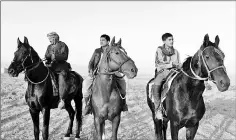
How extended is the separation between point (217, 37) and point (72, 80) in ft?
16.5

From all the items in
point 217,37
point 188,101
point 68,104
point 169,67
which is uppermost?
point 217,37

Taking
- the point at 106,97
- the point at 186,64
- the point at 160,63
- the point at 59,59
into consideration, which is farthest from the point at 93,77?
the point at 186,64

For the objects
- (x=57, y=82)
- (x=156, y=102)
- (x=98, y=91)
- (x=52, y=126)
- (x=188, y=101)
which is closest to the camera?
(x=188, y=101)

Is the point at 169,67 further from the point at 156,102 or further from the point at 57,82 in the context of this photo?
the point at 57,82

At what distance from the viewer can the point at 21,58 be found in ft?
22.7

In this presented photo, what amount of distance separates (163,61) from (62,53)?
3.37 m

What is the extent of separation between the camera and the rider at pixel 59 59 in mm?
8078

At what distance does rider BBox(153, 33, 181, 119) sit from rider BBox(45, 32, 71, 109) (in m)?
2.96

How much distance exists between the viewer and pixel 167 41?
6898mm

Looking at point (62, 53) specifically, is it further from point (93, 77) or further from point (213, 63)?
point (213, 63)

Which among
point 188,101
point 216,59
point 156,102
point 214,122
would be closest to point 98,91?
point 156,102

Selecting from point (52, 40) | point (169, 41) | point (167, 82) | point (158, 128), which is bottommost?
point (158, 128)

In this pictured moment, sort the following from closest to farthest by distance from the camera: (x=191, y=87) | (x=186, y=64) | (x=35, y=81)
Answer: (x=191, y=87), (x=186, y=64), (x=35, y=81)

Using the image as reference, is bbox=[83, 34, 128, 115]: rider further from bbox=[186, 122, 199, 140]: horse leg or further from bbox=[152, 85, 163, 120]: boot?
bbox=[186, 122, 199, 140]: horse leg
